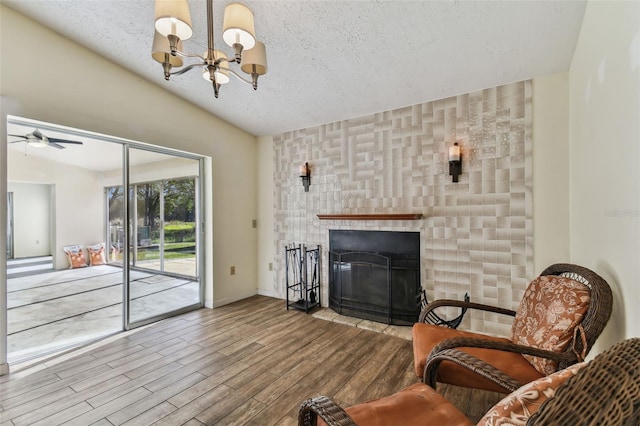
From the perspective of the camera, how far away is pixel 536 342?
1.48 metres

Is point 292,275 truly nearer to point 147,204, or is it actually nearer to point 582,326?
point 147,204

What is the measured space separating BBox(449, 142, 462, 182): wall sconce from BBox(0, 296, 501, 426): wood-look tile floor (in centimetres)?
181

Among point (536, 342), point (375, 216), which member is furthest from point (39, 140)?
point (536, 342)

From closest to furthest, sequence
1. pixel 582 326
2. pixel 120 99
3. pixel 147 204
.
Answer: pixel 582 326
pixel 120 99
pixel 147 204

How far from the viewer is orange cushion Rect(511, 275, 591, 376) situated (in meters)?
1.34

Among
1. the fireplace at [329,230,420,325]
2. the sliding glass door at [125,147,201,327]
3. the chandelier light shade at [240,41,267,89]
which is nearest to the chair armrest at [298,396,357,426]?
the chandelier light shade at [240,41,267,89]

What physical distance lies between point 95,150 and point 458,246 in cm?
397

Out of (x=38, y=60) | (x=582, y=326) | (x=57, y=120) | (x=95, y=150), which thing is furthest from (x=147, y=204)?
(x=582, y=326)

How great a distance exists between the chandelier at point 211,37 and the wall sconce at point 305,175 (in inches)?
74.9

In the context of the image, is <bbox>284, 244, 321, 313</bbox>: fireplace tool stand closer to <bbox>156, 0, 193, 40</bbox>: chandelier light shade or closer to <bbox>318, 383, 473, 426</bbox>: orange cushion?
<bbox>318, 383, 473, 426</bbox>: orange cushion

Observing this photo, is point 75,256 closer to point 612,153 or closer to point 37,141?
point 37,141

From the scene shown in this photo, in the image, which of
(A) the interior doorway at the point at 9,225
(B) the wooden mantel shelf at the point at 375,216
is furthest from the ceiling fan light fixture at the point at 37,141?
(B) the wooden mantel shelf at the point at 375,216

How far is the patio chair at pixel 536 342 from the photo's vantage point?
124 cm

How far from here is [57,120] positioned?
2445 millimetres
